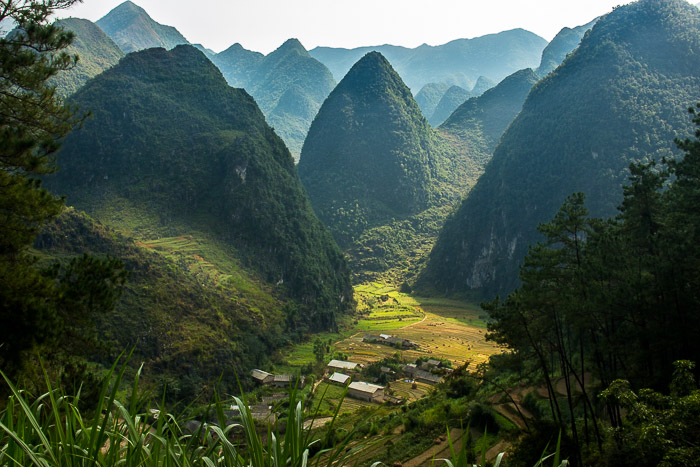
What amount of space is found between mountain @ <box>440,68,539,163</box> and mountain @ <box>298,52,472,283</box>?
32.8ft

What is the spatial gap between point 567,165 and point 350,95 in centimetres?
7872

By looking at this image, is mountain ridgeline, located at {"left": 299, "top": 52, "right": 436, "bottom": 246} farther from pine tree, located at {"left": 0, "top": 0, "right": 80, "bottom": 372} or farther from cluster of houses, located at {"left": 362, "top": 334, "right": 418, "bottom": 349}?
pine tree, located at {"left": 0, "top": 0, "right": 80, "bottom": 372}

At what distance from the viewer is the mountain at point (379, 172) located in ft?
367

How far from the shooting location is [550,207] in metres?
83.4

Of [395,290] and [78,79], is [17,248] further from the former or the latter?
[78,79]

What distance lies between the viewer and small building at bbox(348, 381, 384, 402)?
35.7 meters

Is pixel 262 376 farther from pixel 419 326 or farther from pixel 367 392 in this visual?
pixel 419 326

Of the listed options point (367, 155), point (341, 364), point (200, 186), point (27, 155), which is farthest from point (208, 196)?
point (367, 155)

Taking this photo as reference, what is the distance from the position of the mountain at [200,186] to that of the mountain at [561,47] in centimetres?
14248

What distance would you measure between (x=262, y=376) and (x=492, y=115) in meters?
143

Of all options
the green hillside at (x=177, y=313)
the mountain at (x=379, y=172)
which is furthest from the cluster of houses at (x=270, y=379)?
the mountain at (x=379, y=172)

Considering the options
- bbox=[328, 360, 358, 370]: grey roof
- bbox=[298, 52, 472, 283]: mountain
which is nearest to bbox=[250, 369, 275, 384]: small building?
bbox=[328, 360, 358, 370]: grey roof

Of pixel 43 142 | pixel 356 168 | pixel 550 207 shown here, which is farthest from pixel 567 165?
pixel 43 142

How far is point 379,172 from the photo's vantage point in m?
130
